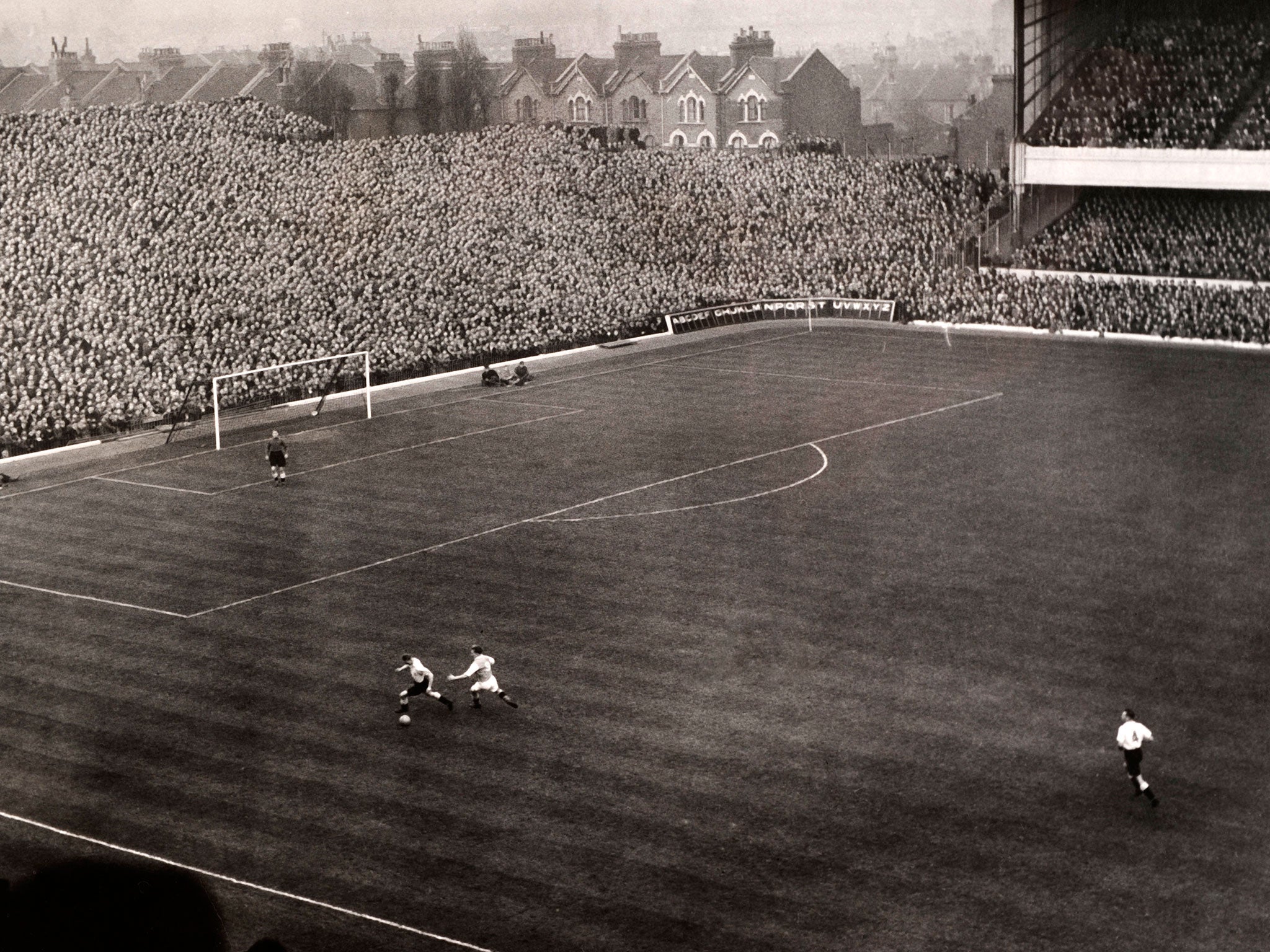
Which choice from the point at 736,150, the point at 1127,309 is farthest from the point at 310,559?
the point at 736,150

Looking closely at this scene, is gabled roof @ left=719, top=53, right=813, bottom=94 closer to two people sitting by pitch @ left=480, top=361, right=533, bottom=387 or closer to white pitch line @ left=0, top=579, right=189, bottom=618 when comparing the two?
two people sitting by pitch @ left=480, top=361, right=533, bottom=387

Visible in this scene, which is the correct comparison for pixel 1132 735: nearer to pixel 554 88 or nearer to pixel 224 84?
pixel 554 88

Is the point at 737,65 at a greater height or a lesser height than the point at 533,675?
greater

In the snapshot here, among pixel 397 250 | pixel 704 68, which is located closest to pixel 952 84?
pixel 704 68

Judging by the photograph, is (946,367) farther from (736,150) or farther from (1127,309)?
Answer: (736,150)

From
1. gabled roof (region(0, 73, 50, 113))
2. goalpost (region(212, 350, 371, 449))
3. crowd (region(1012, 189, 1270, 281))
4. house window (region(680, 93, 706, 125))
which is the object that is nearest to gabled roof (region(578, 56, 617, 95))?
house window (region(680, 93, 706, 125))
